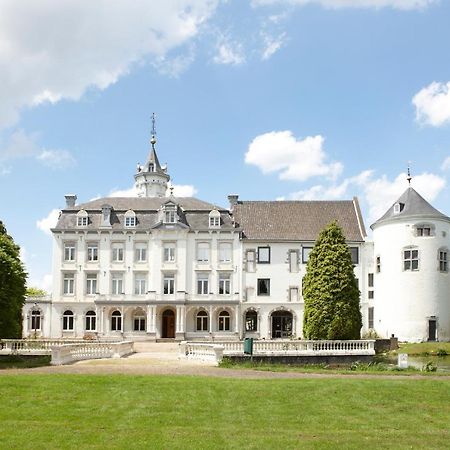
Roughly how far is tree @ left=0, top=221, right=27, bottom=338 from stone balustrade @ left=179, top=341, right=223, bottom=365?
329 inches

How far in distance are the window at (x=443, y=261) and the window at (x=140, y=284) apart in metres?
24.0

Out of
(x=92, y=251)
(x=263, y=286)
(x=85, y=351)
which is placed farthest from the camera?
(x=92, y=251)

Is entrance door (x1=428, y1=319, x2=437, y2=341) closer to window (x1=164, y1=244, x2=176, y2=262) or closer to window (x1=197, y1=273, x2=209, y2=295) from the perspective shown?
window (x1=197, y1=273, x2=209, y2=295)

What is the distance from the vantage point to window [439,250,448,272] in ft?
157

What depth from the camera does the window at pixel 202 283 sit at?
53312 mm

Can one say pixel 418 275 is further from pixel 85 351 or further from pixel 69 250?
pixel 69 250

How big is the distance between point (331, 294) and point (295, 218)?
62.1 ft

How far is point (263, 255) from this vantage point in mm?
53531

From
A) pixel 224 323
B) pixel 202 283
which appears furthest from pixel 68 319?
pixel 224 323

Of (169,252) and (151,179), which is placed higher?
(151,179)

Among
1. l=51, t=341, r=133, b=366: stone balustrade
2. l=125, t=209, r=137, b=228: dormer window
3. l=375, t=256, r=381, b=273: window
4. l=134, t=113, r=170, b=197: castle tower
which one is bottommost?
l=51, t=341, r=133, b=366: stone balustrade

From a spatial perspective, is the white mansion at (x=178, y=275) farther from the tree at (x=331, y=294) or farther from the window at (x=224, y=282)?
the tree at (x=331, y=294)

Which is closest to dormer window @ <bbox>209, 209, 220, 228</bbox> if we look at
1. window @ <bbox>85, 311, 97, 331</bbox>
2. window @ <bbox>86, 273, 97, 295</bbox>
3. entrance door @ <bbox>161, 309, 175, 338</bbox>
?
entrance door @ <bbox>161, 309, 175, 338</bbox>

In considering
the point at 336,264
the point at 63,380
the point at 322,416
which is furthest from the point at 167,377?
the point at 336,264
